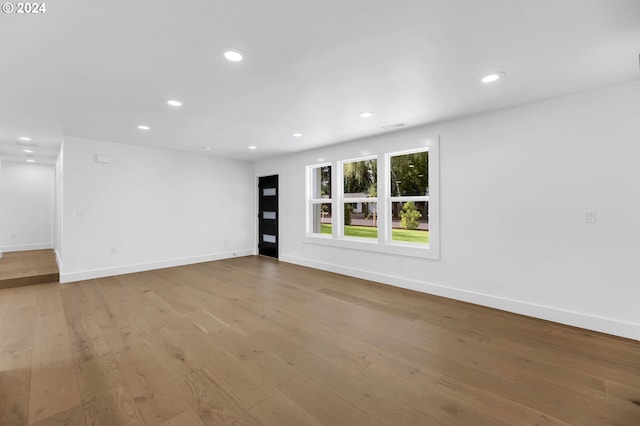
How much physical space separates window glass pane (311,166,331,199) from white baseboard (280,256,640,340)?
1.91 metres

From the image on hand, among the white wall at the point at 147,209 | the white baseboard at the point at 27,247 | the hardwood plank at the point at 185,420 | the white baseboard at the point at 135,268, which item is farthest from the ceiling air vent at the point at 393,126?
the white baseboard at the point at 27,247

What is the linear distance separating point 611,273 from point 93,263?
7.16 m

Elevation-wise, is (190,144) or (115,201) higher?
(190,144)

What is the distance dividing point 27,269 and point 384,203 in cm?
646

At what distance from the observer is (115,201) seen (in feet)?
16.1

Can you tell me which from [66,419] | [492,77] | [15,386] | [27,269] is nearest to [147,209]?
[27,269]

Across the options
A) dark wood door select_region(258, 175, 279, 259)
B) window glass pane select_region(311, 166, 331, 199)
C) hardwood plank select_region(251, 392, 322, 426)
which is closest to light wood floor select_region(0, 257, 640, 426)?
hardwood plank select_region(251, 392, 322, 426)

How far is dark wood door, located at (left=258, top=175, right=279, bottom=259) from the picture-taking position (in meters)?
6.52

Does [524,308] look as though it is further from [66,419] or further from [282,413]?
[66,419]

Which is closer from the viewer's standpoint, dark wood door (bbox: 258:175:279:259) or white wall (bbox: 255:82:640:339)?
white wall (bbox: 255:82:640:339)

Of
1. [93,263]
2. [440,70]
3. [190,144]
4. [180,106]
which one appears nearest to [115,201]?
[93,263]

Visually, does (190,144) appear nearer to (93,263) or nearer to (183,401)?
(93,263)

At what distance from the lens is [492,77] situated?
7.97 ft

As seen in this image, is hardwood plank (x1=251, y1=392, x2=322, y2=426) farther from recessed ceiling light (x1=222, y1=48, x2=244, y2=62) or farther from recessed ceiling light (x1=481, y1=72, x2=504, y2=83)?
recessed ceiling light (x1=481, y1=72, x2=504, y2=83)
